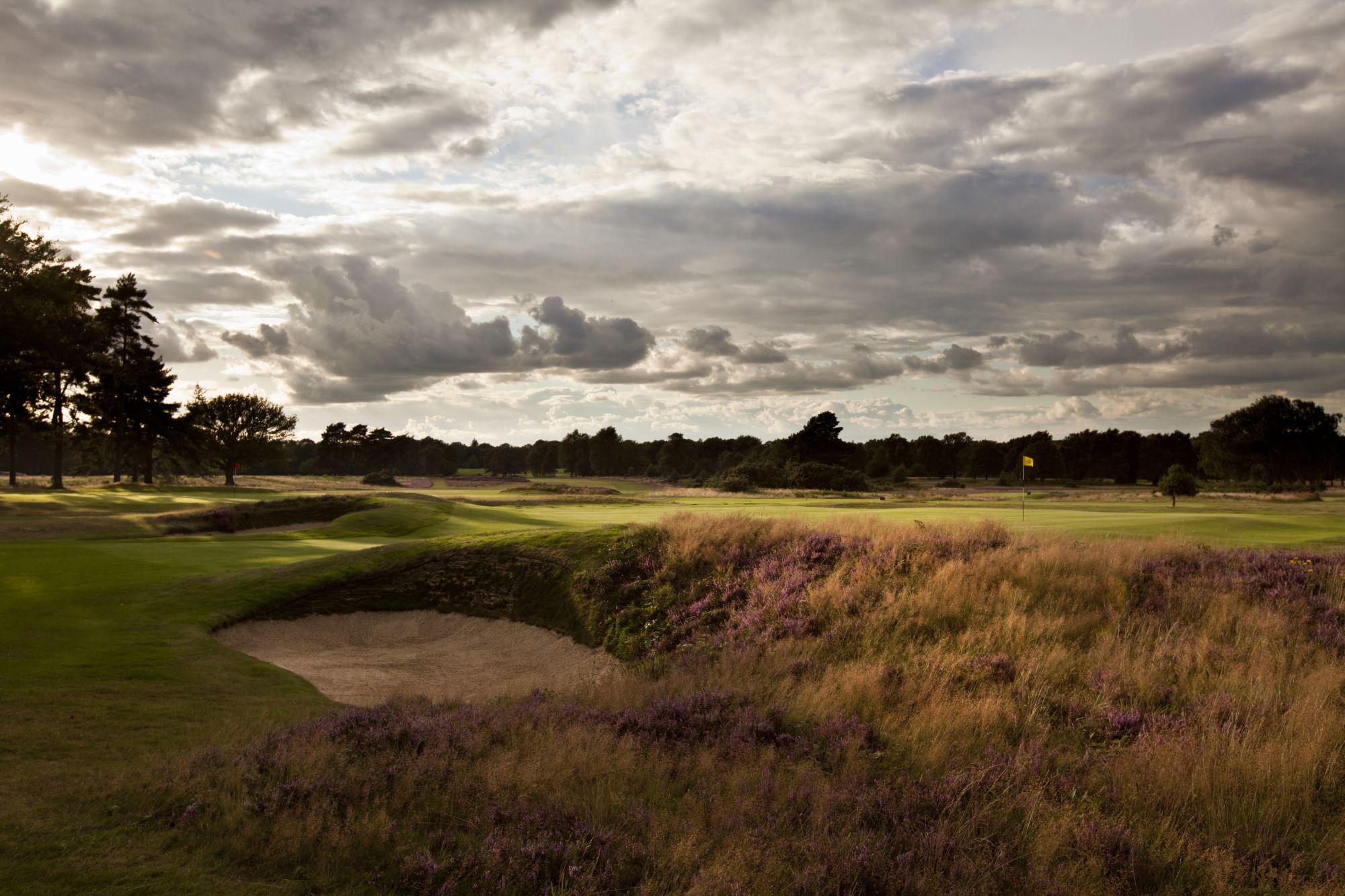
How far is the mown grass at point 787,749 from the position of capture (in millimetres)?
6434

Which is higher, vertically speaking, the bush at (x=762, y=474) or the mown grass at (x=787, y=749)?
the bush at (x=762, y=474)

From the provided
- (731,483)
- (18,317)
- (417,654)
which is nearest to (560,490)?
(731,483)

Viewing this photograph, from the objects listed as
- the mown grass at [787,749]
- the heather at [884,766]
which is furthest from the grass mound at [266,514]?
the heather at [884,766]

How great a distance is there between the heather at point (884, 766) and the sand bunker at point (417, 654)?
313 centimetres

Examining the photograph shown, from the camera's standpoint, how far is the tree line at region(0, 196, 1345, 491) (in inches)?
1784

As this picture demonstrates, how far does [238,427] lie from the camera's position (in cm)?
9231

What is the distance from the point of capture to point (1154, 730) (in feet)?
29.8

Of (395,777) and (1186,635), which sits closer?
(395,777)

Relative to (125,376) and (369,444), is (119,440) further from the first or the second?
(369,444)

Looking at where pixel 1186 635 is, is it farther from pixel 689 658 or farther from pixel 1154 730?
pixel 689 658

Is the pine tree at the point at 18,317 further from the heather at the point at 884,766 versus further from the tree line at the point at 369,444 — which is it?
the heather at the point at 884,766

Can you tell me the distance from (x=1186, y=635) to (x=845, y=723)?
7.06 metres

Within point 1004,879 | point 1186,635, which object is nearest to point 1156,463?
point 1186,635

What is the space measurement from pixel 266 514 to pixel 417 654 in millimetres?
31293
